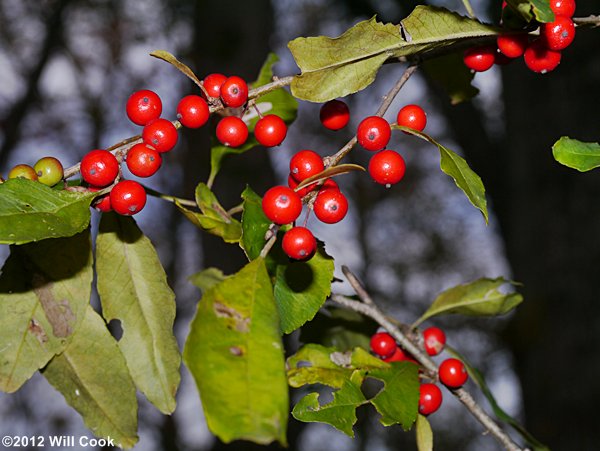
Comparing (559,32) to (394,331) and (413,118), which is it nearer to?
(413,118)

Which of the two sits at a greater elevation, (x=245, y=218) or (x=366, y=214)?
(x=245, y=218)

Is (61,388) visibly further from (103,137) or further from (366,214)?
(366,214)

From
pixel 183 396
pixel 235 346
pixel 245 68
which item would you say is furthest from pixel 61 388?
pixel 183 396

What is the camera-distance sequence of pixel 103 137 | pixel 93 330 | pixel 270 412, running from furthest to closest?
pixel 103 137
pixel 93 330
pixel 270 412

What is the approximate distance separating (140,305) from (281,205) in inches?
13.1

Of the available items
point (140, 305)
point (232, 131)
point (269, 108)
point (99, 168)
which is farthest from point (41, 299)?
point (269, 108)

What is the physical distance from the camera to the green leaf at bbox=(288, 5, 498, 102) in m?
0.70

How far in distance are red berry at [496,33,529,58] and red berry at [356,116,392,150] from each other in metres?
0.18

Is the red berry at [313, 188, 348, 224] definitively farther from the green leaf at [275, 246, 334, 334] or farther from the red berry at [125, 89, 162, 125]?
the red berry at [125, 89, 162, 125]

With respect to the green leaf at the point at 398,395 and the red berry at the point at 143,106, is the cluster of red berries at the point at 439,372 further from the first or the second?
the red berry at the point at 143,106

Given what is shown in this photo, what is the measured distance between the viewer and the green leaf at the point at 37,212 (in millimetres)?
591

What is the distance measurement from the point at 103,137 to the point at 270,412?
978 cm

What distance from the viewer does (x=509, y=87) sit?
369 centimetres

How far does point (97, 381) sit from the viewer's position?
34.2 inches
